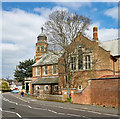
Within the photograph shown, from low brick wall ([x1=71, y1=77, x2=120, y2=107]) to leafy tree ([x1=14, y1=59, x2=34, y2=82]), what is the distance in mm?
55979

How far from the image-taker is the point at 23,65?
256 ft

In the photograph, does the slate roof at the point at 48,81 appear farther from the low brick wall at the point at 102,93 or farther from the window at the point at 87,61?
the low brick wall at the point at 102,93

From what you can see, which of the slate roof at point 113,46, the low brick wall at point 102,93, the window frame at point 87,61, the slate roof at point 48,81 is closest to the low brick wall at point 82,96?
the low brick wall at point 102,93

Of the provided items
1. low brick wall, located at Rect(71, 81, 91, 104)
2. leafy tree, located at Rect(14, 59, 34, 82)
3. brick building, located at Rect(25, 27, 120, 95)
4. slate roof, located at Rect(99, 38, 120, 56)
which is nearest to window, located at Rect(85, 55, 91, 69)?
brick building, located at Rect(25, 27, 120, 95)

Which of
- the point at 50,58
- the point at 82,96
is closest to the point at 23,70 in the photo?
the point at 50,58

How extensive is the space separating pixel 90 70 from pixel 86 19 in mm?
8179

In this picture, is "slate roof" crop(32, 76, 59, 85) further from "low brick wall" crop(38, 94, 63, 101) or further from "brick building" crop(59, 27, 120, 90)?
"brick building" crop(59, 27, 120, 90)

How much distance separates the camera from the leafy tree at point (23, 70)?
7750cm

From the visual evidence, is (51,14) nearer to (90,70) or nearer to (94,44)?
(94,44)

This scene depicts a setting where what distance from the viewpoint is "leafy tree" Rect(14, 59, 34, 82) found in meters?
77.5

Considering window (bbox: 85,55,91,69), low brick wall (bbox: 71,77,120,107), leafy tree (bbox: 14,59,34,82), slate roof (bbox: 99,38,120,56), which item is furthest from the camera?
leafy tree (bbox: 14,59,34,82)

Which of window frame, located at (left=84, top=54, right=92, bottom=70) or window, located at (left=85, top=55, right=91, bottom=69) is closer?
window frame, located at (left=84, top=54, right=92, bottom=70)

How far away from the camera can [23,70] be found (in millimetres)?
79188

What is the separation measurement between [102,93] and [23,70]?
203ft
